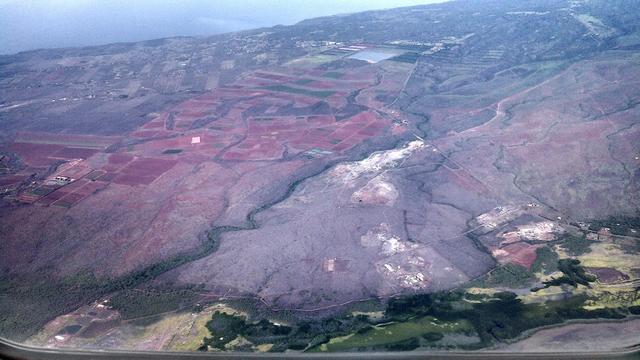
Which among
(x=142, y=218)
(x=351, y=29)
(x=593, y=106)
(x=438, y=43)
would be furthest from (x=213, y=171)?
(x=351, y=29)

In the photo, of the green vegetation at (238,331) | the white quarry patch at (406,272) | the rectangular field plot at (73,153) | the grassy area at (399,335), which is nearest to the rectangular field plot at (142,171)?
the rectangular field plot at (73,153)

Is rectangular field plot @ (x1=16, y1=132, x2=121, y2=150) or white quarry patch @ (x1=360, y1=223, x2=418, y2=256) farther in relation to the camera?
rectangular field plot @ (x1=16, y1=132, x2=121, y2=150)

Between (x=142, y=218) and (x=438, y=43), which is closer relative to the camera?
(x=142, y=218)

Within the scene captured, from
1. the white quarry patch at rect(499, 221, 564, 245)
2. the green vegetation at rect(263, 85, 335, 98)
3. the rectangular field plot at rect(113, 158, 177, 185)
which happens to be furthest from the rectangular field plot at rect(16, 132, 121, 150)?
the white quarry patch at rect(499, 221, 564, 245)

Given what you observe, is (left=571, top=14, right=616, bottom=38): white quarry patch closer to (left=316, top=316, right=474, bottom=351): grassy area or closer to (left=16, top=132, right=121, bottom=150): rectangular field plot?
(left=316, top=316, right=474, bottom=351): grassy area

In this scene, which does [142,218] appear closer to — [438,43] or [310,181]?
[310,181]

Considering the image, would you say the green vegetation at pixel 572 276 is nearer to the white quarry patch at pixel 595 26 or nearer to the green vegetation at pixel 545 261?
the green vegetation at pixel 545 261
